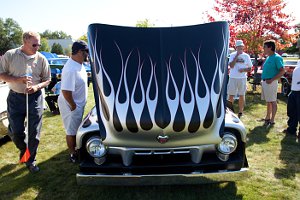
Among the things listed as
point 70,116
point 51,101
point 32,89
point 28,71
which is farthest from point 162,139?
point 51,101

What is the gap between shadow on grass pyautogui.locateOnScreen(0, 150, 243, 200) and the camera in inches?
135

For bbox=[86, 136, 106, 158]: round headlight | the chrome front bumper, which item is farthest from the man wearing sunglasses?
the chrome front bumper

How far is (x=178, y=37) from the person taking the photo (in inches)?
130

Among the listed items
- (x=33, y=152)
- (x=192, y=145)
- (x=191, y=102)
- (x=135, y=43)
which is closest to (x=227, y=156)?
(x=192, y=145)

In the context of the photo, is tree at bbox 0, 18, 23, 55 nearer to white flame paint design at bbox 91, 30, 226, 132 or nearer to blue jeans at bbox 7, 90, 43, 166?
blue jeans at bbox 7, 90, 43, 166

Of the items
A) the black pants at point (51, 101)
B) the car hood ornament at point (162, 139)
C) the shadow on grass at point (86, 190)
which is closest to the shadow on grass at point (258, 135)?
the shadow on grass at point (86, 190)

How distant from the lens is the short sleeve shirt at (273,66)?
5.99 meters

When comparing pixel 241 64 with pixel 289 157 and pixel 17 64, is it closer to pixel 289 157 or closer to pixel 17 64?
pixel 289 157

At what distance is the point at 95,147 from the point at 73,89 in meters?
1.01

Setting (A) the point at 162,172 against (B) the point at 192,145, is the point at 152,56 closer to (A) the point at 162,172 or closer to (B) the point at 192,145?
(B) the point at 192,145

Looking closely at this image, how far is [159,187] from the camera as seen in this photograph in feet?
11.9

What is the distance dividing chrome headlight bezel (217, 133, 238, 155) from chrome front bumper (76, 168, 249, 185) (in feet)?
0.77

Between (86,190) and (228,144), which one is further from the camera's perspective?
(86,190)

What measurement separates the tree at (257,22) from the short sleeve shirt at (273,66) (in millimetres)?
7503
